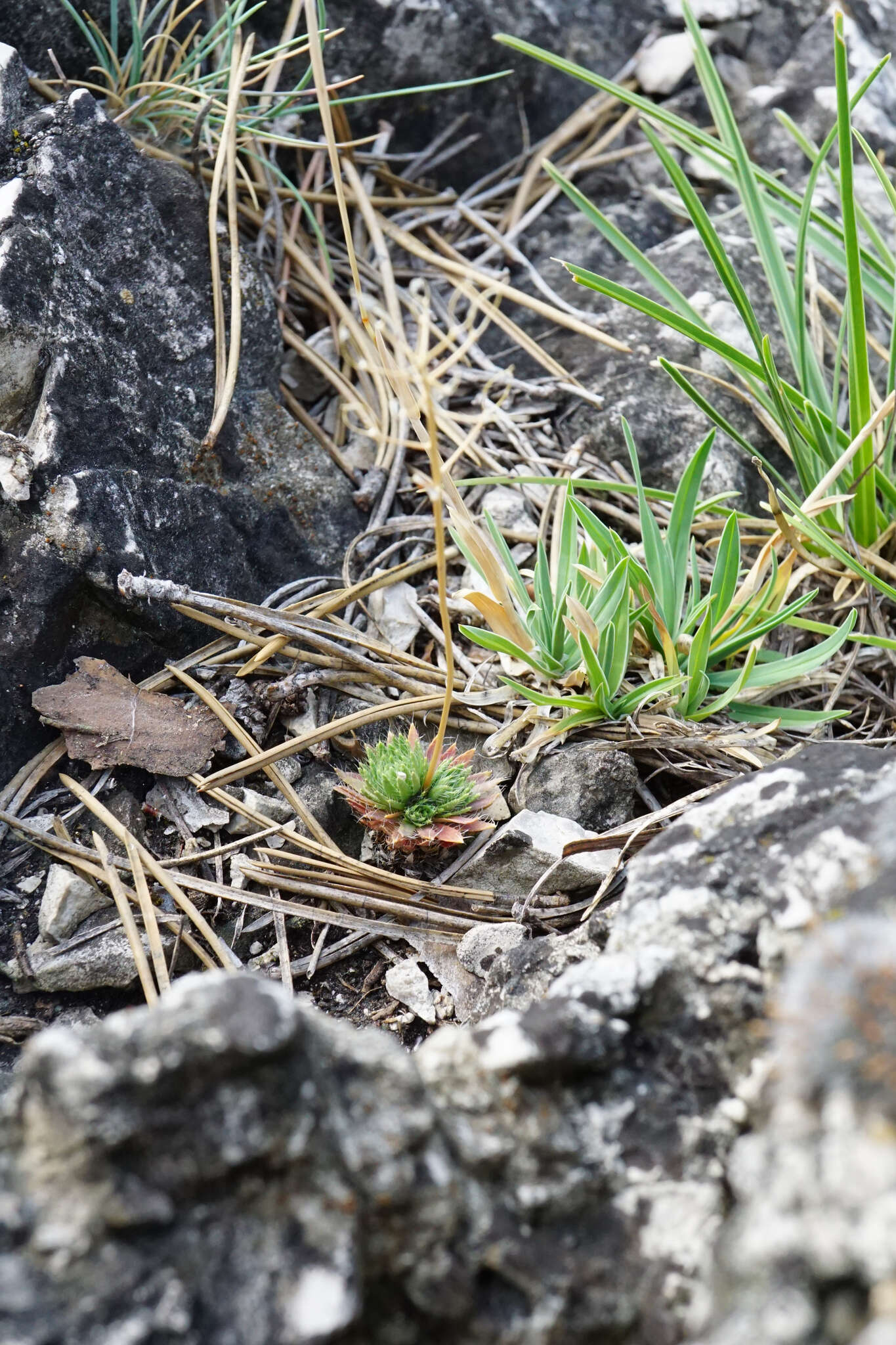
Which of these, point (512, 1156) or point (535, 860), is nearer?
point (512, 1156)

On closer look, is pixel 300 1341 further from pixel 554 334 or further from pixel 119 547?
pixel 554 334

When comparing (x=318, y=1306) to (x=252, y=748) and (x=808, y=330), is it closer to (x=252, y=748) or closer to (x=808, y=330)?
(x=252, y=748)

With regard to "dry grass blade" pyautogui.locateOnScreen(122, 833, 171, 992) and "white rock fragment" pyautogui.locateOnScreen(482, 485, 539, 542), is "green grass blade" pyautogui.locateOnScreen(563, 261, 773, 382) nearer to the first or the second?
"white rock fragment" pyautogui.locateOnScreen(482, 485, 539, 542)

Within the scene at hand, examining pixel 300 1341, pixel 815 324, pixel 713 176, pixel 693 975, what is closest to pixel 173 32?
pixel 713 176

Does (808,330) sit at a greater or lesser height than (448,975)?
greater

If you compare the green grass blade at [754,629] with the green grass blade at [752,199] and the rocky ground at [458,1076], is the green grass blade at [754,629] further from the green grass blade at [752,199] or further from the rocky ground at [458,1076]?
the green grass blade at [752,199]

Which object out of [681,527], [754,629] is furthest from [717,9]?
[754,629]

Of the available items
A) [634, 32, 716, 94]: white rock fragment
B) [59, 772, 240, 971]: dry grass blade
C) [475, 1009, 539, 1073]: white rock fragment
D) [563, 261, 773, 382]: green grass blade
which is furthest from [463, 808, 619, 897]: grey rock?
[634, 32, 716, 94]: white rock fragment
